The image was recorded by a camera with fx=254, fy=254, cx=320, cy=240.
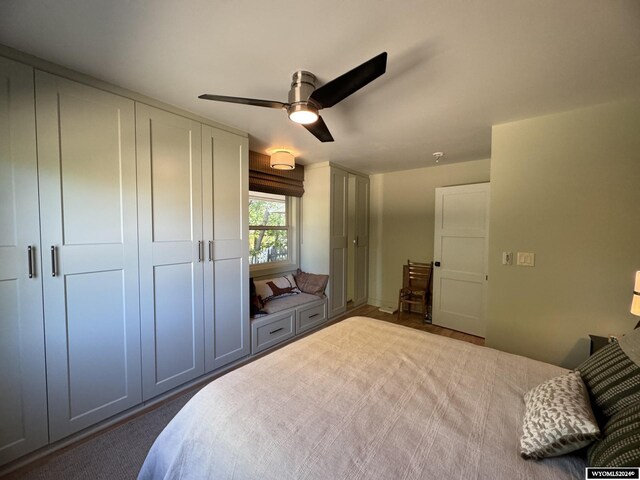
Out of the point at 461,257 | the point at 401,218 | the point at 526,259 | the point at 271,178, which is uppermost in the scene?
the point at 271,178

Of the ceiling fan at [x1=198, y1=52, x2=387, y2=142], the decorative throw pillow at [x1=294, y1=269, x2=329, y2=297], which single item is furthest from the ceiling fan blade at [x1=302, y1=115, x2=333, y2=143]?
the decorative throw pillow at [x1=294, y1=269, x2=329, y2=297]

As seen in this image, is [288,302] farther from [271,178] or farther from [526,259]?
[526,259]

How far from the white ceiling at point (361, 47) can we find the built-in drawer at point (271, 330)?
6.89 ft

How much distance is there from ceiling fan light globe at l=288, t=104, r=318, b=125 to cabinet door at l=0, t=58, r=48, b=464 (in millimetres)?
1487

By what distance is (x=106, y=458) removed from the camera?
1.53m

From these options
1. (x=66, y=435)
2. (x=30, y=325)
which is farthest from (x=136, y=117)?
(x=66, y=435)

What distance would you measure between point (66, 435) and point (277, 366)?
1.54 m

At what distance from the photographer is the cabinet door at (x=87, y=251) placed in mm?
1530

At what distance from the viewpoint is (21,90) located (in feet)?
4.65

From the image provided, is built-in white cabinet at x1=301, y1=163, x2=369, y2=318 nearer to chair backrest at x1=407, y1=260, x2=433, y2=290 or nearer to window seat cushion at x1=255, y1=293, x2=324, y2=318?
window seat cushion at x1=255, y1=293, x2=324, y2=318

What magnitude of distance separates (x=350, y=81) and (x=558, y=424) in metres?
1.57

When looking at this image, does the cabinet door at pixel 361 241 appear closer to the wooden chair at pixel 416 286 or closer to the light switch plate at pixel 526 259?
the wooden chair at pixel 416 286

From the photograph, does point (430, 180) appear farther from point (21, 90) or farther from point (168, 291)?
point (21, 90)

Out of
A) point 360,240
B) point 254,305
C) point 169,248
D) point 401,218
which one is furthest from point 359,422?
point 401,218
